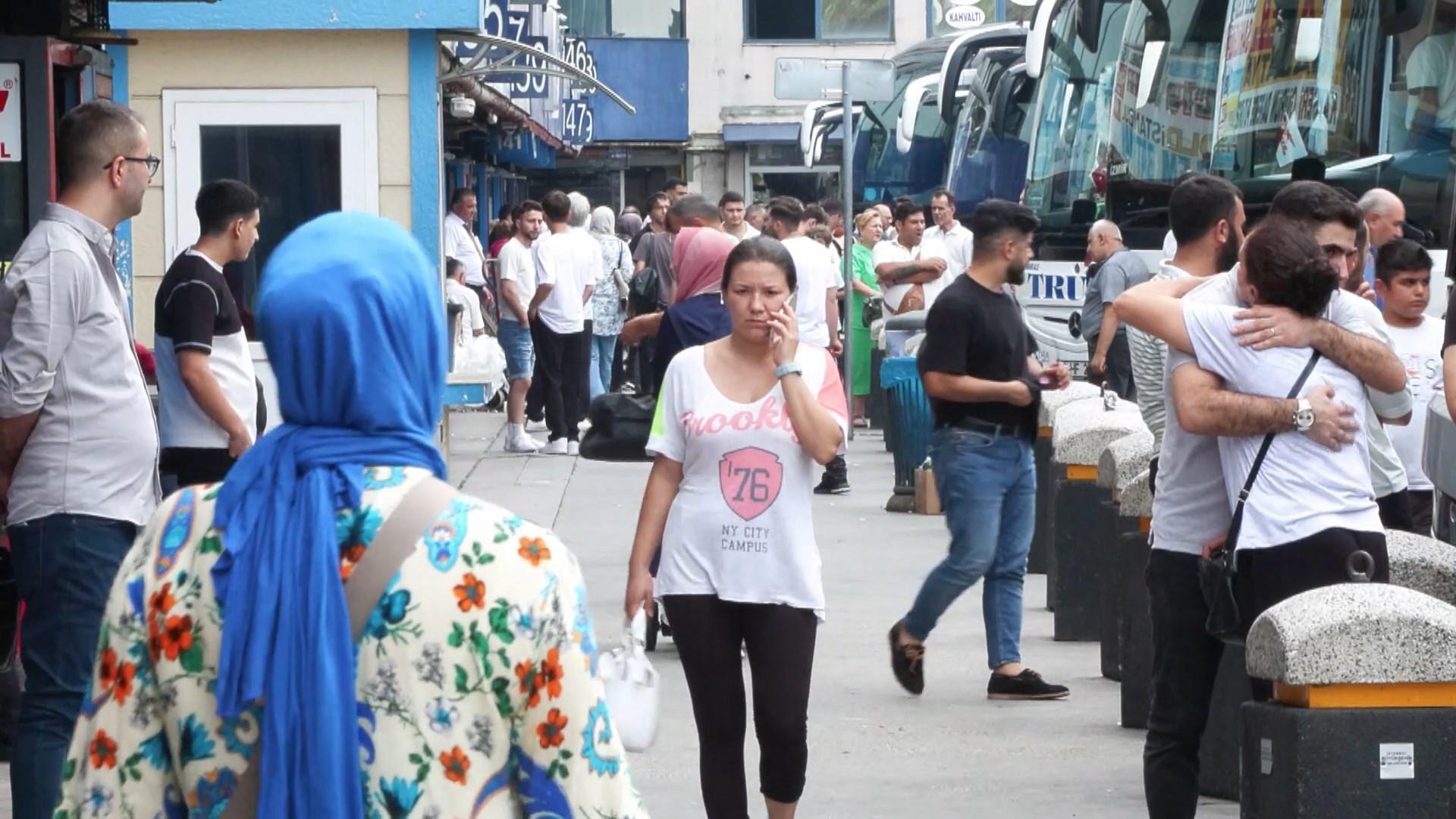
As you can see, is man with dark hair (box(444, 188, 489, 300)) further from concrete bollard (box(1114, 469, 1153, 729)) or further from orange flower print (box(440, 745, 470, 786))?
orange flower print (box(440, 745, 470, 786))

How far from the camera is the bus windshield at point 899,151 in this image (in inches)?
1260

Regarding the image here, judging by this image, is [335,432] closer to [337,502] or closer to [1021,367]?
[337,502]

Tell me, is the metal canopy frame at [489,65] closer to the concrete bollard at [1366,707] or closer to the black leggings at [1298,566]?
the black leggings at [1298,566]

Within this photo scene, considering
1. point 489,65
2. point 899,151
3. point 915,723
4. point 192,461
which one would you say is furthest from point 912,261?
point 899,151

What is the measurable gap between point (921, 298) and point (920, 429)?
9.61 feet

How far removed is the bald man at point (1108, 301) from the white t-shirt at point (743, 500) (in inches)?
336

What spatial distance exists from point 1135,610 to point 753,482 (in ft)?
8.41

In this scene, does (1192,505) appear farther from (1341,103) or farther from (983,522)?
(1341,103)

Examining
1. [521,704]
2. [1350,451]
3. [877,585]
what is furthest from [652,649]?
[521,704]

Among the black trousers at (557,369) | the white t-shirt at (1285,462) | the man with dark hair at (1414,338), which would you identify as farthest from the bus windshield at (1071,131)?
the white t-shirt at (1285,462)

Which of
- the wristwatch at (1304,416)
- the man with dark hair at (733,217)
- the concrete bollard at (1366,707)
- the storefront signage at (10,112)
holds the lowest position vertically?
the concrete bollard at (1366,707)

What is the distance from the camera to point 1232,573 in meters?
5.16

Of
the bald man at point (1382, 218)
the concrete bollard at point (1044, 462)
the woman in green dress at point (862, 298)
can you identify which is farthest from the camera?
the woman in green dress at point (862, 298)

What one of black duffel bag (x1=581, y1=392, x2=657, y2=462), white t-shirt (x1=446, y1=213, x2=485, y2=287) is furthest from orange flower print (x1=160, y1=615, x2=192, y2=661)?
white t-shirt (x1=446, y1=213, x2=485, y2=287)
